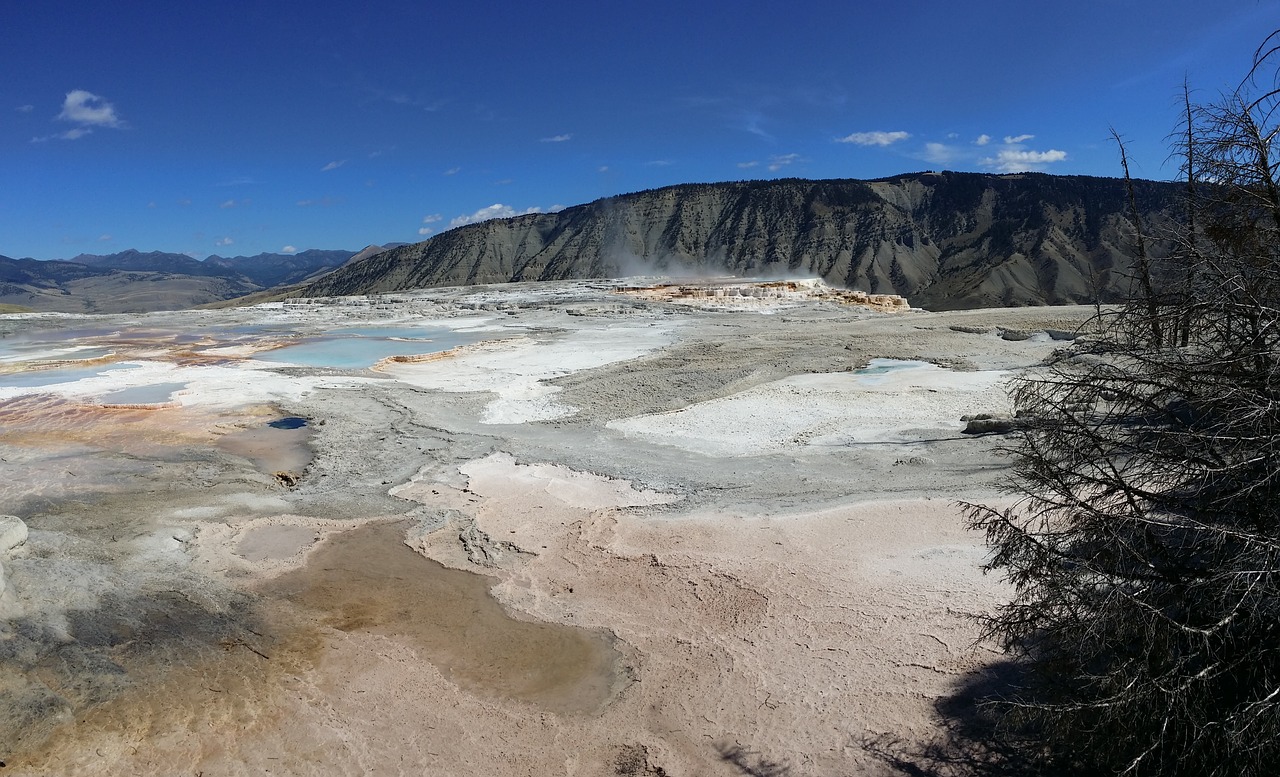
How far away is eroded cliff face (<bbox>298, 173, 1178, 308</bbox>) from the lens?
85.3m

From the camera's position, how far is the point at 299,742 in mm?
5688

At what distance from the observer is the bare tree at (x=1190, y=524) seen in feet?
11.2

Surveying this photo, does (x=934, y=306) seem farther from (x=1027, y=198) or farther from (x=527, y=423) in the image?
(x=527, y=423)

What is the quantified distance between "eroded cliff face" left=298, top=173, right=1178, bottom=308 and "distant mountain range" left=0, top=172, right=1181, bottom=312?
214mm

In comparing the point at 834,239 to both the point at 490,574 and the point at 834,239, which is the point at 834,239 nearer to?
the point at 834,239

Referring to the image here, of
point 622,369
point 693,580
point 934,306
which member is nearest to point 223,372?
point 622,369

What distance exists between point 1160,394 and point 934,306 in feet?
264

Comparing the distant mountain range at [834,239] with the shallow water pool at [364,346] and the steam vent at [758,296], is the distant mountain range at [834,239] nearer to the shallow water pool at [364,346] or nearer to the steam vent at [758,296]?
the steam vent at [758,296]

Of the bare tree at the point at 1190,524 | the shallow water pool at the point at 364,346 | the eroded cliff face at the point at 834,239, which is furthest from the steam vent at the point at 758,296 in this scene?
the bare tree at the point at 1190,524

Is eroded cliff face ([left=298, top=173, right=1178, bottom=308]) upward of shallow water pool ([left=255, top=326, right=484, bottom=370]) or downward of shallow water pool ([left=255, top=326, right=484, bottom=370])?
upward

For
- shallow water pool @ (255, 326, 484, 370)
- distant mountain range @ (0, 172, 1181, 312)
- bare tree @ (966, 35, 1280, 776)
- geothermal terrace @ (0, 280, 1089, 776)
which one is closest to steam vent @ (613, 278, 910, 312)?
shallow water pool @ (255, 326, 484, 370)

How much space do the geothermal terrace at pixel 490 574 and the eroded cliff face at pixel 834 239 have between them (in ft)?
228

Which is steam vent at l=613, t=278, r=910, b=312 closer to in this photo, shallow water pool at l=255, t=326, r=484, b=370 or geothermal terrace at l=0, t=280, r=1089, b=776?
shallow water pool at l=255, t=326, r=484, b=370

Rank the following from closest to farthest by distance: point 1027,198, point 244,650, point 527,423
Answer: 1. point 244,650
2. point 527,423
3. point 1027,198
